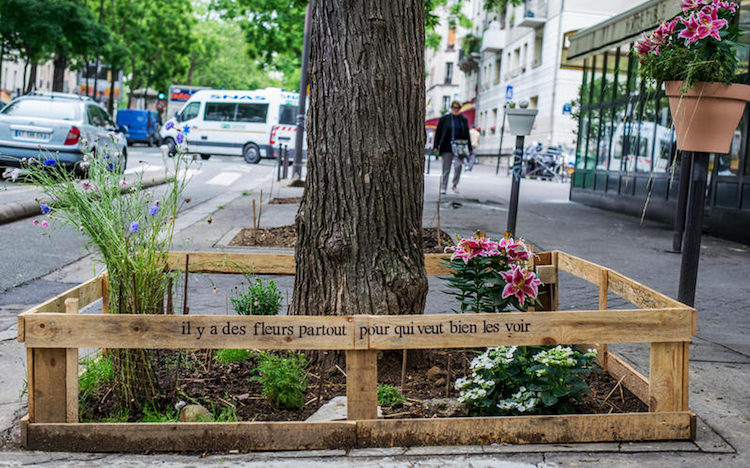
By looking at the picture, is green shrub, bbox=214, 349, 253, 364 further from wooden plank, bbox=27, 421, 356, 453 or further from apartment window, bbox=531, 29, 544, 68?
apartment window, bbox=531, 29, 544, 68

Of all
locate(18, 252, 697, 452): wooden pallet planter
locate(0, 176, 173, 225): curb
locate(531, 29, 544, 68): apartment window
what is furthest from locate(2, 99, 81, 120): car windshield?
locate(531, 29, 544, 68): apartment window

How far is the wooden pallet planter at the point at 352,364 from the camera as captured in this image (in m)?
3.21

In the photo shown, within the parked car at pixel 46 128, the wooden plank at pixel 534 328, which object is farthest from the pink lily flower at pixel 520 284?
the parked car at pixel 46 128

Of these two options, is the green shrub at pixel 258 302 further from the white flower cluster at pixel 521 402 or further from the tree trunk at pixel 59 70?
the tree trunk at pixel 59 70

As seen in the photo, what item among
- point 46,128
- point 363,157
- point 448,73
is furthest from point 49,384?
point 448,73

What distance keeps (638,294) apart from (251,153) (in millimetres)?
28642

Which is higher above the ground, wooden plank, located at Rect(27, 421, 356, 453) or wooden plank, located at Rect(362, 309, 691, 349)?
wooden plank, located at Rect(362, 309, 691, 349)

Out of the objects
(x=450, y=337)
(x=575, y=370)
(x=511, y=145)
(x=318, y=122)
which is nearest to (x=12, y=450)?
(x=450, y=337)

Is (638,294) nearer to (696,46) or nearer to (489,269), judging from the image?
(489,269)

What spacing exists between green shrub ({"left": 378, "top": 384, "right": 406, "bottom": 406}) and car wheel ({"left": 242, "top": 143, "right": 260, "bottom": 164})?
2827 cm

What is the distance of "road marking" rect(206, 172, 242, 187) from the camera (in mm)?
19719

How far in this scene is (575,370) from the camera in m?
3.50

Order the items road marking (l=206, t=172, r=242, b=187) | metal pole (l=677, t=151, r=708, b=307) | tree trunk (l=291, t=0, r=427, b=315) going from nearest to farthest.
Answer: tree trunk (l=291, t=0, r=427, b=315)
metal pole (l=677, t=151, r=708, b=307)
road marking (l=206, t=172, r=242, b=187)

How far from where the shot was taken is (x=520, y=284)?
3789mm
